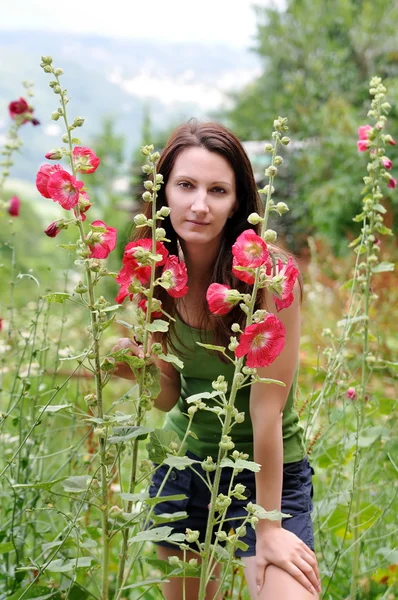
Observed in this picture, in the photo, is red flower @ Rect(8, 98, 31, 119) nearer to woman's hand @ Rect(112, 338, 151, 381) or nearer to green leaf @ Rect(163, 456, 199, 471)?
woman's hand @ Rect(112, 338, 151, 381)

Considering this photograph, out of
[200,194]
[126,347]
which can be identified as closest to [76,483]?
[126,347]

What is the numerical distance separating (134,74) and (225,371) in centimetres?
1385

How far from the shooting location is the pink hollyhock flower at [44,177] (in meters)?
1.09

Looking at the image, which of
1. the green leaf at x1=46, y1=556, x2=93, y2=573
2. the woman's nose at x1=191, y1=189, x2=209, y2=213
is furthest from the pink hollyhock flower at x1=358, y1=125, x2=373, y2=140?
the green leaf at x1=46, y1=556, x2=93, y2=573

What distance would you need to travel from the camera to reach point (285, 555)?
1.36 m

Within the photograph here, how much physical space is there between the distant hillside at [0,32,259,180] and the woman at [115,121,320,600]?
3768mm

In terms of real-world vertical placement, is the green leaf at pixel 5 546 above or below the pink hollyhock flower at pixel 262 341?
below

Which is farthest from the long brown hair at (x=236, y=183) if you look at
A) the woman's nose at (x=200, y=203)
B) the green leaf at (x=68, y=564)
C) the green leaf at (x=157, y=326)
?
the green leaf at (x=68, y=564)

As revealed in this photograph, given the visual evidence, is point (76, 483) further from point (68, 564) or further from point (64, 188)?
point (64, 188)

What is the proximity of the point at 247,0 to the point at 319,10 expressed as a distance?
119 centimetres

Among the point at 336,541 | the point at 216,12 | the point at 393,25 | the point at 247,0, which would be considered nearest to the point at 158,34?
the point at 216,12

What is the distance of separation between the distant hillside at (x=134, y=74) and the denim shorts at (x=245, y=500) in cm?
381

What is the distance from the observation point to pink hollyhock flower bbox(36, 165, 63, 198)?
109 centimetres

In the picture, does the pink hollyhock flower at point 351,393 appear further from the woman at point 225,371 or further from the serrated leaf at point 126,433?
the serrated leaf at point 126,433
